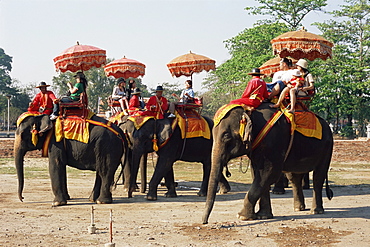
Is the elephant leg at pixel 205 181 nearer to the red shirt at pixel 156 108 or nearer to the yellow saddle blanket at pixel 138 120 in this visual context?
the red shirt at pixel 156 108

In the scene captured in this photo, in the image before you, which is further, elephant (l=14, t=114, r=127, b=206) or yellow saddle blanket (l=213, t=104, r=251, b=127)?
elephant (l=14, t=114, r=127, b=206)

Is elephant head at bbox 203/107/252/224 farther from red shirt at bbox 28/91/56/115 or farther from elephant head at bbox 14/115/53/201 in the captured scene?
red shirt at bbox 28/91/56/115

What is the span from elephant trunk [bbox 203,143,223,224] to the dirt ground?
278 mm

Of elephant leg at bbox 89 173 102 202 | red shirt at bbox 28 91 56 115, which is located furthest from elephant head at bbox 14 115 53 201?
elephant leg at bbox 89 173 102 202

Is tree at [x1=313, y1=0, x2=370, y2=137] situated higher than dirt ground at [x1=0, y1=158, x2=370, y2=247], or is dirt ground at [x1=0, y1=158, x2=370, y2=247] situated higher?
tree at [x1=313, y1=0, x2=370, y2=137]

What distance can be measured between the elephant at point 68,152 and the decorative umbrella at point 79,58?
2.96m

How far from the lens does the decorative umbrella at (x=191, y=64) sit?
642 inches

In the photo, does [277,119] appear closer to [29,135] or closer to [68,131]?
[68,131]

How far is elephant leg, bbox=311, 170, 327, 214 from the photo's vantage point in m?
10.4

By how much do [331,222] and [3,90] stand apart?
63.8m

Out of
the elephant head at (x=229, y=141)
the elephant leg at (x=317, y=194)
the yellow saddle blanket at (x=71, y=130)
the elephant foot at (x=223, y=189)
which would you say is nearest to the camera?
the elephant head at (x=229, y=141)

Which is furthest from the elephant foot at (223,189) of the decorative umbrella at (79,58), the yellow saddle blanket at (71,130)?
the decorative umbrella at (79,58)

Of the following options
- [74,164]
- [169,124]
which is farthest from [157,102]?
[74,164]

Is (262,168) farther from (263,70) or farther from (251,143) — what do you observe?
(263,70)
